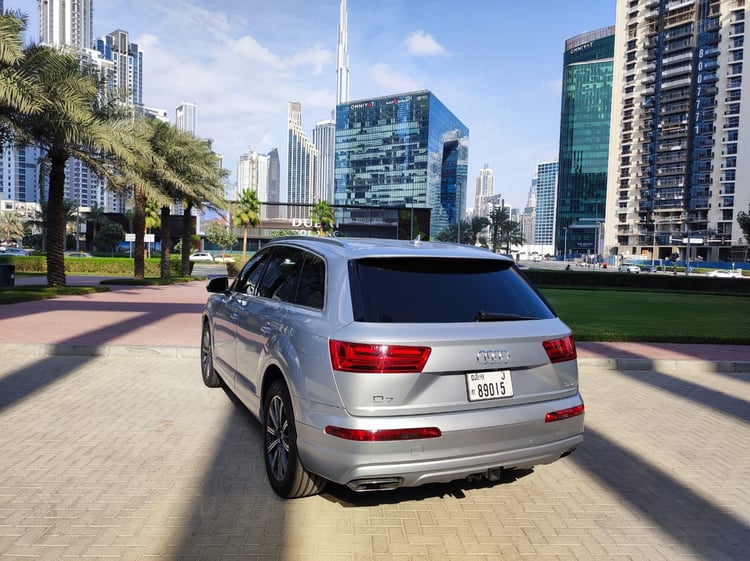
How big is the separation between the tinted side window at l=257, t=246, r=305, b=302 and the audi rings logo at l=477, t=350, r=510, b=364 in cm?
144

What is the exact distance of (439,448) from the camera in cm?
298

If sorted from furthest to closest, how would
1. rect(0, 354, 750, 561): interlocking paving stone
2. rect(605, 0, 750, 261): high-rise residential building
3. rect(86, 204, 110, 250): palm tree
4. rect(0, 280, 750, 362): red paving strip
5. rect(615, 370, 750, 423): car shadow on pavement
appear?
rect(605, 0, 750, 261): high-rise residential building → rect(86, 204, 110, 250): palm tree → rect(0, 280, 750, 362): red paving strip → rect(615, 370, 750, 423): car shadow on pavement → rect(0, 354, 750, 561): interlocking paving stone

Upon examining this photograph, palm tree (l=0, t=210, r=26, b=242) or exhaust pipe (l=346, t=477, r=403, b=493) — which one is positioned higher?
palm tree (l=0, t=210, r=26, b=242)

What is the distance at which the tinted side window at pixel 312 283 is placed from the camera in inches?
135

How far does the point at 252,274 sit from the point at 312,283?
1596 mm

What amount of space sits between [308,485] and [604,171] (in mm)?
161966

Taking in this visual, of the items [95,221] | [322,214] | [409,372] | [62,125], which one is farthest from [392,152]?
[409,372]

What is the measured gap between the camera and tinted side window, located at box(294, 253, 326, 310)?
135 inches

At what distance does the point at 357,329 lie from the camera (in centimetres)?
297

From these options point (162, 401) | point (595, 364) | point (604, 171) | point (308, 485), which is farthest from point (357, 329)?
point (604, 171)

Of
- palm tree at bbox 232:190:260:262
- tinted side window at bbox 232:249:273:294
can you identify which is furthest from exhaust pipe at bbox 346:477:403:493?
palm tree at bbox 232:190:260:262

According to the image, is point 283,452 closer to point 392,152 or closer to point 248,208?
point 248,208

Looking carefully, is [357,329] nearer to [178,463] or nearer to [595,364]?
[178,463]

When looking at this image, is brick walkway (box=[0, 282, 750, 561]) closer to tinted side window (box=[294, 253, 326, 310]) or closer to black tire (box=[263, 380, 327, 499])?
black tire (box=[263, 380, 327, 499])
